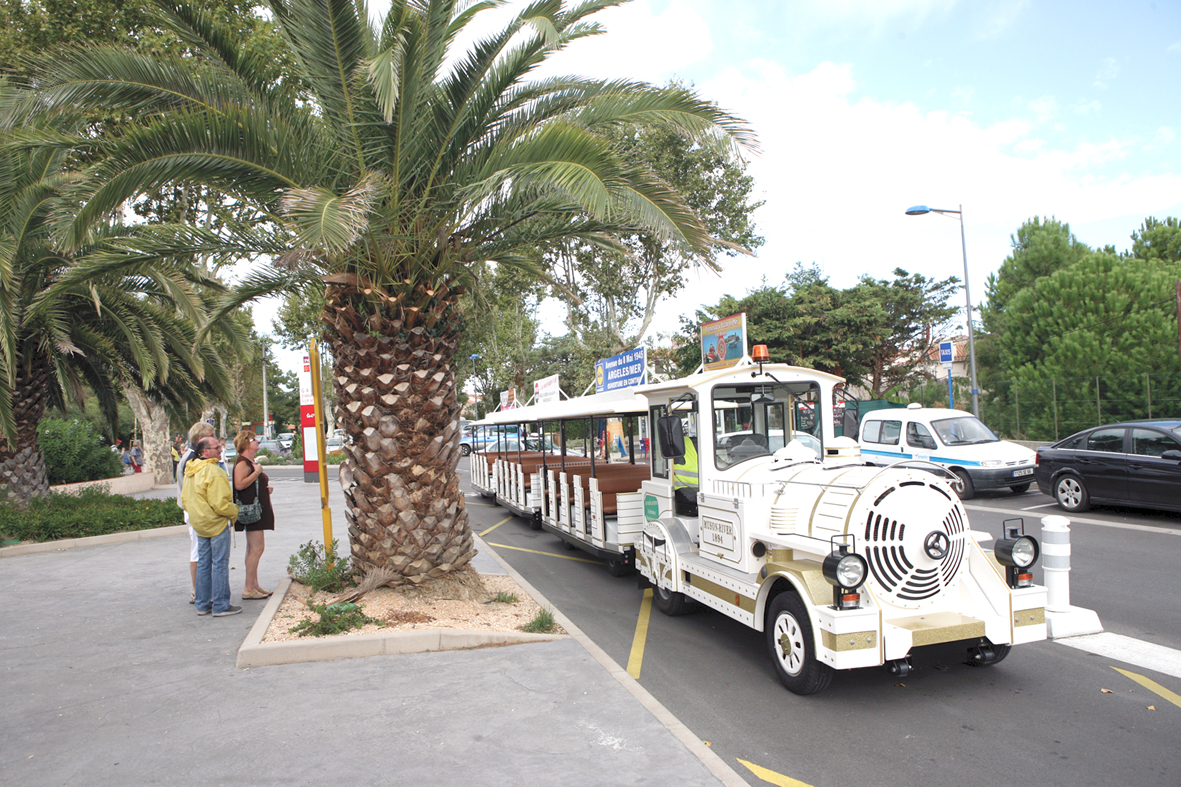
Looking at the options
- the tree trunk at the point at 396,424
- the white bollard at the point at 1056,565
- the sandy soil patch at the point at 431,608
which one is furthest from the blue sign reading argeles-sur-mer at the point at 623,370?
the white bollard at the point at 1056,565

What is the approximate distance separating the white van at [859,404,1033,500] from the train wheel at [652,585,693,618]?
8.03 meters

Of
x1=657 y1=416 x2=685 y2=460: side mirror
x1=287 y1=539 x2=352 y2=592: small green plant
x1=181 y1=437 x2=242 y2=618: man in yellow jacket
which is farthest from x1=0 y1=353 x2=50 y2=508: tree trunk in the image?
x1=657 y1=416 x2=685 y2=460: side mirror

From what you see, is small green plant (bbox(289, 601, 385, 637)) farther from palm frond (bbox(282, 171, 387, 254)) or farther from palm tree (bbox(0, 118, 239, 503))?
palm tree (bbox(0, 118, 239, 503))

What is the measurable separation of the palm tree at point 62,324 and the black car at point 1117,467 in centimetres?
1314

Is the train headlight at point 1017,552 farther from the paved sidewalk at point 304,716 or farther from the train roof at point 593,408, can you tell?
the train roof at point 593,408

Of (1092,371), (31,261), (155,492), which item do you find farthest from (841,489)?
(1092,371)

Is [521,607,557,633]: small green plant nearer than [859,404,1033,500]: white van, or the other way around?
[521,607,557,633]: small green plant

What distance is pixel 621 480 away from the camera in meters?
9.10

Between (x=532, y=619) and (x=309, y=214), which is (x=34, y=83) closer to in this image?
(x=309, y=214)

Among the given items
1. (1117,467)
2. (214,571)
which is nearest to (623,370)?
(1117,467)

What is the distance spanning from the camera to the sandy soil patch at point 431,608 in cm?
612

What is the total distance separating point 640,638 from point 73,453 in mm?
19578

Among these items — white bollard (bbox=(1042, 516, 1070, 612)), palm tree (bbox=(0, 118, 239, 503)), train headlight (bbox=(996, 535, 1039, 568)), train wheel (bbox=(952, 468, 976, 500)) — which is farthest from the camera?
train wheel (bbox=(952, 468, 976, 500))

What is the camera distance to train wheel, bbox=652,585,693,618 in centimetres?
699
